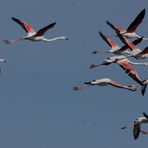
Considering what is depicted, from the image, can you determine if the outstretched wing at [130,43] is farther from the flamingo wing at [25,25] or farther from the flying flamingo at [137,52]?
the flamingo wing at [25,25]

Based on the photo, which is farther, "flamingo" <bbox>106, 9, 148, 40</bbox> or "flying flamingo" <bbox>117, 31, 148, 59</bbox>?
"flamingo" <bbox>106, 9, 148, 40</bbox>

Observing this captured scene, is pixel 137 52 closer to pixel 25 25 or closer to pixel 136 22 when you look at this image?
pixel 136 22

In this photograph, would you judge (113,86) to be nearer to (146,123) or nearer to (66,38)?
(146,123)

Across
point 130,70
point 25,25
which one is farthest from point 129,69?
point 25,25

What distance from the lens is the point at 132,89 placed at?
1547 inches

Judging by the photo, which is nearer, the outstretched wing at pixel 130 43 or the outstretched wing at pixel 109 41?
the outstretched wing at pixel 130 43

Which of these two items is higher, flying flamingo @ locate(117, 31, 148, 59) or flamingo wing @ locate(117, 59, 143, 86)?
flying flamingo @ locate(117, 31, 148, 59)

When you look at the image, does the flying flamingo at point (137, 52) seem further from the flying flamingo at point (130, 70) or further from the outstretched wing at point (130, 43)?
the flying flamingo at point (130, 70)

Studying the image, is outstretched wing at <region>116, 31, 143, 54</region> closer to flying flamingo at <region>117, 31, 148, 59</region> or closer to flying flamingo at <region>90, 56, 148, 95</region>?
flying flamingo at <region>117, 31, 148, 59</region>

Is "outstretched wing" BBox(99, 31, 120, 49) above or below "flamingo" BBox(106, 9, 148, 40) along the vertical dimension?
below

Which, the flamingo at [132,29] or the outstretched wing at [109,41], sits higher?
the flamingo at [132,29]

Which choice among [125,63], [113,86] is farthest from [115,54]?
[113,86]

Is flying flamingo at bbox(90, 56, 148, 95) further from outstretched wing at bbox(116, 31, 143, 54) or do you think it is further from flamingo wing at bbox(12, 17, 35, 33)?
flamingo wing at bbox(12, 17, 35, 33)

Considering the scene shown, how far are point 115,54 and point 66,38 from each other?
2.67m
